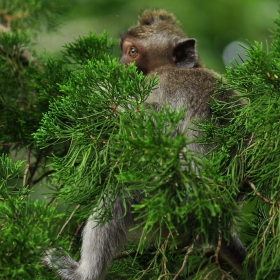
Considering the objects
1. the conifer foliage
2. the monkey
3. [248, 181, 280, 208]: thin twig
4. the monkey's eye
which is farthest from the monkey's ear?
[248, 181, 280, 208]: thin twig

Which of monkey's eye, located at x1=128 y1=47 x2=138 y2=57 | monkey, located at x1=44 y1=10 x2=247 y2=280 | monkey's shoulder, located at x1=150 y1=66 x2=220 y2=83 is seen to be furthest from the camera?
monkey's eye, located at x1=128 y1=47 x2=138 y2=57

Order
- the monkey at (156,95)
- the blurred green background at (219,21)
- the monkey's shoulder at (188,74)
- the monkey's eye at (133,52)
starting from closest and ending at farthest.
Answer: the monkey at (156,95) < the monkey's shoulder at (188,74) < the monkey's eye at (133,52) < the blurred green background at (219,21)

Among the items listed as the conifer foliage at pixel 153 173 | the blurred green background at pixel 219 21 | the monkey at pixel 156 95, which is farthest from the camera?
the blurred green background at pixel 219 21

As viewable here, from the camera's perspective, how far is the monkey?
327 cm

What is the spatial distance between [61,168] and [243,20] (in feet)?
21.6

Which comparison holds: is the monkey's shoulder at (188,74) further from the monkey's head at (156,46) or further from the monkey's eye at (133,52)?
the monkey's eye at (133,52)

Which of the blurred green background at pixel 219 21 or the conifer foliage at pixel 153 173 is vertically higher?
the blurred green background at pixel 219 21

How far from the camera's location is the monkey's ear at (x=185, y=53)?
4551mm

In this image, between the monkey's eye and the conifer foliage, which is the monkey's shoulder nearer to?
the monkey's eye

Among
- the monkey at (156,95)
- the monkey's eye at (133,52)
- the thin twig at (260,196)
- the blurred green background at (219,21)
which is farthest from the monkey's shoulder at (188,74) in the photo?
the blurred green background at (219,21)

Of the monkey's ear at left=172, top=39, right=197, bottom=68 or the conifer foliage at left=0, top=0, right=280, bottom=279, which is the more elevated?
the monkey's ear at left=172, top=39, right=197, bottom=68

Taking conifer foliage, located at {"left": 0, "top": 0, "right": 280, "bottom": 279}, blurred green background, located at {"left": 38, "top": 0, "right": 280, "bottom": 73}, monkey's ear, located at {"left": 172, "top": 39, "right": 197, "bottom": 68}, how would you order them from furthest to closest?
blurred green background, located at {"left": 38, "top": 0, "right": 280, "bottom": 73} < monkey's ear, located at {"left": 172, "top": 39, "right": 197, "bottom": 68} < conifer foliage, located at {"left": 0, "top": 0, "right": 280, "bottom": 279}

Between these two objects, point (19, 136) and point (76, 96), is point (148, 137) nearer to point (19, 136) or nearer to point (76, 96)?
point (76, 96)

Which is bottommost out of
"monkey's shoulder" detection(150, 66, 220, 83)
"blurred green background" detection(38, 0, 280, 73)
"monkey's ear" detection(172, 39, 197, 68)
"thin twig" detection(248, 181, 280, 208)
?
"thin twig" detection(248, 181, 280, 208)
